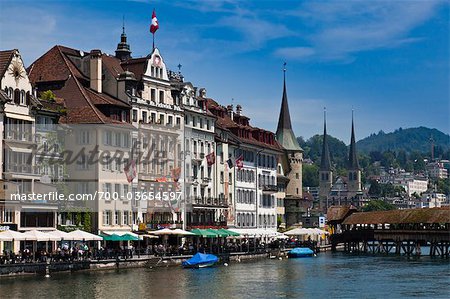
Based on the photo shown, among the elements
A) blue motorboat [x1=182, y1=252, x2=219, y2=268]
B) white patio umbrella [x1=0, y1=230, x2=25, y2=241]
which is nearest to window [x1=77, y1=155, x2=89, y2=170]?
blue motorboat [x1=182, y1=252, x2=219, y2=268]

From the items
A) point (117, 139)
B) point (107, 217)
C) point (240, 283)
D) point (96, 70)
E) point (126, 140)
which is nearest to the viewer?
point (240, 283)

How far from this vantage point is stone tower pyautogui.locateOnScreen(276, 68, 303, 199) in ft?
552

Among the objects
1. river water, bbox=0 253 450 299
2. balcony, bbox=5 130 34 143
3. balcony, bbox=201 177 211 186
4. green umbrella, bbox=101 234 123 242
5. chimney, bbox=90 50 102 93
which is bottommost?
river water, bbox=0 253 450 299

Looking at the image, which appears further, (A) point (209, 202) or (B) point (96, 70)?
(A) point (209, 202)

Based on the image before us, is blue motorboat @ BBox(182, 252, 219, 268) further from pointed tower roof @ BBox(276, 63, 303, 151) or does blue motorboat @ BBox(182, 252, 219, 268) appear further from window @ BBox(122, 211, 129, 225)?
pointed tower roof @ BBox(276, 63, 303, 151)

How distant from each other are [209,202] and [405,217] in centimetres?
3068

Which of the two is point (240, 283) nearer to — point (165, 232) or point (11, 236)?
point (11, 236)

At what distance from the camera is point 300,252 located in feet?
418

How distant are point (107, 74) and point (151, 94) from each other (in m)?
6.97

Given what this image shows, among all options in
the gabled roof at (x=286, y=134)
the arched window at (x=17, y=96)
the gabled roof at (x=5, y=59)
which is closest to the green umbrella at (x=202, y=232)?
the arched window at (x=17, y=96)

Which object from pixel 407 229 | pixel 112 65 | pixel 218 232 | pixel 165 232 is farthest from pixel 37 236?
pixel 407 229

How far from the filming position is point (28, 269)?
77875 mm

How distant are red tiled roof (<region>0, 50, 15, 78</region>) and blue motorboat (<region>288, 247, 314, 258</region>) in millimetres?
50554

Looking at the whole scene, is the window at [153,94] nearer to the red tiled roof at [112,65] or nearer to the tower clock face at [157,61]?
the tower clock face at [157,61]
